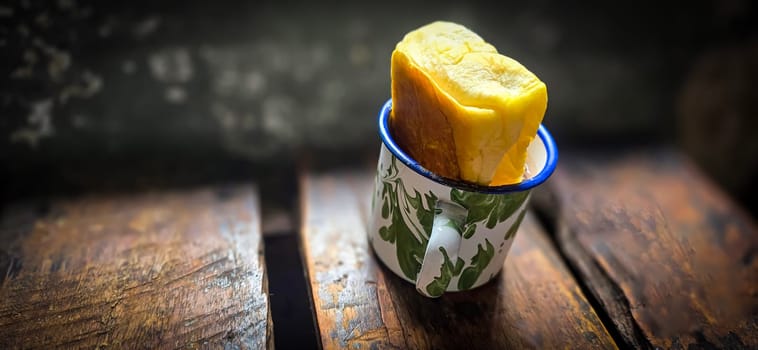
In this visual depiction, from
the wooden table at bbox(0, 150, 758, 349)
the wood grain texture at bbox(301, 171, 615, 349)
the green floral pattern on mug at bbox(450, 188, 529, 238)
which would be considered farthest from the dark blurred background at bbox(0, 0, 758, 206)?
the green floral pattern on mug at bbox(450, 188, 529, 238)

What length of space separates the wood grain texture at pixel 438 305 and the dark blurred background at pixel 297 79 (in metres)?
0.23

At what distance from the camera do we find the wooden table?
585mm

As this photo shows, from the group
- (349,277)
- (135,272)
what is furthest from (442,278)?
(135,272)

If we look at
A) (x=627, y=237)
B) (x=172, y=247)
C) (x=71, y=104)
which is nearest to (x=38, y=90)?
(x=71, y=104)

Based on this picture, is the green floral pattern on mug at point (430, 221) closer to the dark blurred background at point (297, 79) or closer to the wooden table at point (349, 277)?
the wooden table at point (349, 277)

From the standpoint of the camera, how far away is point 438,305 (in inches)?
24.7

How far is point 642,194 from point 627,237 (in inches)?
4.7

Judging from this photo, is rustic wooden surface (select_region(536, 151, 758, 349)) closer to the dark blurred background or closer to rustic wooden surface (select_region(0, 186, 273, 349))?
the dark blurred background

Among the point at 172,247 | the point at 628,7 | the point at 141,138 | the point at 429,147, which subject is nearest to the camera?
the point at 429,147

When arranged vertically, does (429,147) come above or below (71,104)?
above

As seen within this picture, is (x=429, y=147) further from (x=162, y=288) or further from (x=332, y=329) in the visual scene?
(x=162, y=288)

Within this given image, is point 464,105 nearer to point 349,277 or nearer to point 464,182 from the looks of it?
point 464,182

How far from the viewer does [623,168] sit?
907mm

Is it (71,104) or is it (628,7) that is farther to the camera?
(628,7)
